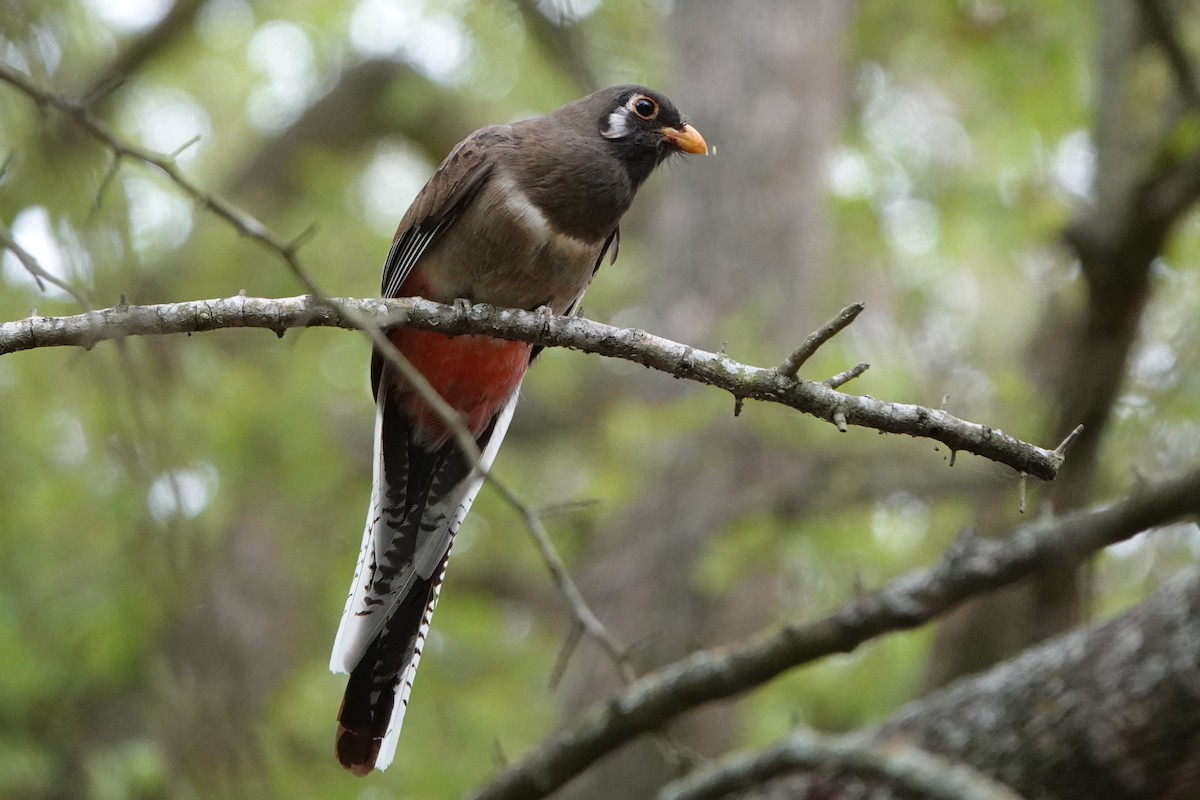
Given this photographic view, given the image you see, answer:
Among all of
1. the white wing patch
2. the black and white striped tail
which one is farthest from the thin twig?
the white wing patch

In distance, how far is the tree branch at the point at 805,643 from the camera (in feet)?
13.6

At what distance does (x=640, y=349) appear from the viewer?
11.4 ft

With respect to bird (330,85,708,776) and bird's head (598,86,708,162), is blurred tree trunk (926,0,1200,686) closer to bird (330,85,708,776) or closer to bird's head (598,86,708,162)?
bird's head (598,86,708,162)

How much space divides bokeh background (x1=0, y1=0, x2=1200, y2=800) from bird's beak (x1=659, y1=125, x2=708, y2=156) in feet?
1.64

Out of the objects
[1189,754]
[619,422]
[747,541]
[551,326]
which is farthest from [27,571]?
[1189,754]

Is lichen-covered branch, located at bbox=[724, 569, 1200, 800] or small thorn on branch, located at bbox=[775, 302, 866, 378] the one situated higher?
small thorn on branch, located at bbox=[775, 302, 866, 378]

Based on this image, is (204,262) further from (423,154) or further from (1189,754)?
(1189,754)

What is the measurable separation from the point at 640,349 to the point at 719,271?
5.40 meters

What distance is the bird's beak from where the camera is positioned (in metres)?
5.27

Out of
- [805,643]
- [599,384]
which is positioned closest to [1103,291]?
[805,643]

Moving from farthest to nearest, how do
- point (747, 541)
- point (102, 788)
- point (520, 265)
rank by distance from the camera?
point (747, 541), point (102, 788), point (520, 265)

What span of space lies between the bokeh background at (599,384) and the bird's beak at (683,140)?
0.50 metres

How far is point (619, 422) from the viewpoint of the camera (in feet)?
23.9

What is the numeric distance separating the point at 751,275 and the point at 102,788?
5254 mm
